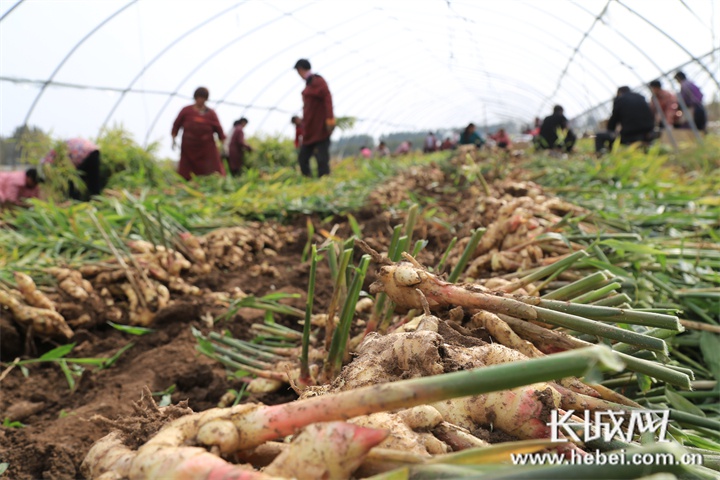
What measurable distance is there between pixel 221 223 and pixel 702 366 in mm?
3444

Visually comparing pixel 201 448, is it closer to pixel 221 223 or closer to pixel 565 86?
pixel 221 223

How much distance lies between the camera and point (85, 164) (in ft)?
20.0

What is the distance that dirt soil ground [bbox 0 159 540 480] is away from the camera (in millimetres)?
1630

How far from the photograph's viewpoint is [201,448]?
68 centimetres

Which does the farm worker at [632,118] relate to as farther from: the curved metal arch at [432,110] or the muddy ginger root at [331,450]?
the curved metal arch at [432,110]

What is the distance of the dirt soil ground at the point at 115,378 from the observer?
163cm

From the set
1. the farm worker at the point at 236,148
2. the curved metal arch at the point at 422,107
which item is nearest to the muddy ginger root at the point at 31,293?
the farm worker at the point at 236,148

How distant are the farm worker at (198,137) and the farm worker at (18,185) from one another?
2.24 metres

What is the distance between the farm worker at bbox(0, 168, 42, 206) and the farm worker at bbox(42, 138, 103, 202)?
0.37m

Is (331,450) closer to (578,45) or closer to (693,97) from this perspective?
(693,97)

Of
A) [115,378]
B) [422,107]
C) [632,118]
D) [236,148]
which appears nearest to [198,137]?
[236,148]

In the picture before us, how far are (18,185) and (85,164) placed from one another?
762 millimetres

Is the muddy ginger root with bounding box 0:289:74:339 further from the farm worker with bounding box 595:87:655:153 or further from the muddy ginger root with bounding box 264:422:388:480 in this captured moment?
the farm worker with bounding box 595:87:655:153

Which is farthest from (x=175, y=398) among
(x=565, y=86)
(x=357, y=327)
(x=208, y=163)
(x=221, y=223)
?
(x=565, y=86)
